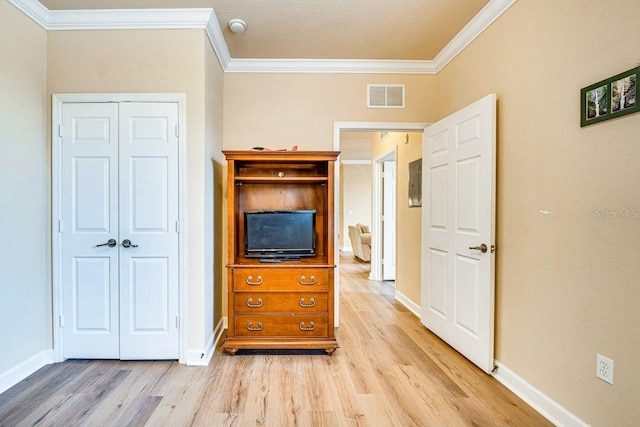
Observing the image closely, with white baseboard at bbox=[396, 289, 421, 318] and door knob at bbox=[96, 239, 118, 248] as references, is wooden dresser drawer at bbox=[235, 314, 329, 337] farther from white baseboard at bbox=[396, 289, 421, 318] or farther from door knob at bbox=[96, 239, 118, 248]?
white baseboard at bbox=[396, 289, 421, 318]

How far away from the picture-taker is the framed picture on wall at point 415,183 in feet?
11.5

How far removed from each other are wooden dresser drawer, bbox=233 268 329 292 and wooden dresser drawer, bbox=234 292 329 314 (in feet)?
0.15

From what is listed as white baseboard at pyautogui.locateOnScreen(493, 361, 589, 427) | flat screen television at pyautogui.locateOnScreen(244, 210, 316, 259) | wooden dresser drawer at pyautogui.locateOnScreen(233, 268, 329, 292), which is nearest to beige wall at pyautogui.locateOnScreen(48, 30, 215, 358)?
wooden dresser drawer at pyautogui.locateOnScreen(233, 268, 329, 292)

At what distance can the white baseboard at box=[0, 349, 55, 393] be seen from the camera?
2.06m

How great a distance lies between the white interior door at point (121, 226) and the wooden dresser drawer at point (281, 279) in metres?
0.52

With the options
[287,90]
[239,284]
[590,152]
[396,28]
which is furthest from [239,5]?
[590,152]

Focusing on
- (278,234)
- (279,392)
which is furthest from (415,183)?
(279,392)

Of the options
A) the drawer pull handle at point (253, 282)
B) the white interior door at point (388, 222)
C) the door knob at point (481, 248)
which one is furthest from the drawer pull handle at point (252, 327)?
the white interior door at point (388, 222)

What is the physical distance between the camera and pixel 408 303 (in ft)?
12.5

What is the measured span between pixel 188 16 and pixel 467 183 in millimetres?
2581

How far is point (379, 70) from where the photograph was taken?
3.19 meters

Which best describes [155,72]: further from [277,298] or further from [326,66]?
[277,298]

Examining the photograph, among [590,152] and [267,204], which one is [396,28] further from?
[267,204]

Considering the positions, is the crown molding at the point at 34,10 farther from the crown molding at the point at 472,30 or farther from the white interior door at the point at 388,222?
the white interior door at the point at 388,222
